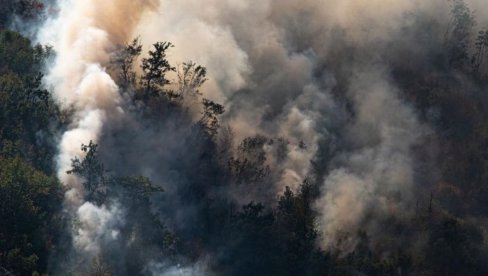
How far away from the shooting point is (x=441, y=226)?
82.6 metres

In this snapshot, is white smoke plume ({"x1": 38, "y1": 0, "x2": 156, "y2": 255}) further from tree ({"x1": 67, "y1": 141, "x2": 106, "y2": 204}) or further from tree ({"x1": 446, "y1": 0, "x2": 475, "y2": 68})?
tree ({"x1": 446, "y1": 0, "x2": 475, "y2": 68})

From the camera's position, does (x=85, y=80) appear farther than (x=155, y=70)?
No

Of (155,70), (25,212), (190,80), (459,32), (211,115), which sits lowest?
(25,212)

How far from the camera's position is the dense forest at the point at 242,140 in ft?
229

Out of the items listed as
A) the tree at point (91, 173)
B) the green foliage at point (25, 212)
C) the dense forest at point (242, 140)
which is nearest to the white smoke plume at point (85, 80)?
the dense forest at point (242, 140)

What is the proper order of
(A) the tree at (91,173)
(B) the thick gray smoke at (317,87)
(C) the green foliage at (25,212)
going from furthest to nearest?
(B) the thick gray smoke at (317,87) < (A) the tree at (91,173) < (C) the green foliage at (25,212)

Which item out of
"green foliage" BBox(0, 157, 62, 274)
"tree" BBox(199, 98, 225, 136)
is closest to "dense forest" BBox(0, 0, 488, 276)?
"green foliage" BBox(0, 157, 62, 274)

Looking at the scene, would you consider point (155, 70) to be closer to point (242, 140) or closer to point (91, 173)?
point (242, 140)

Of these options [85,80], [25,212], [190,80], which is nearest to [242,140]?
[190,80]

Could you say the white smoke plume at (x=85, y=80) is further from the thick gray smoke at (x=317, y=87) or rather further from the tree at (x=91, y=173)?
the thick gray smoke at (x=317, y=87)

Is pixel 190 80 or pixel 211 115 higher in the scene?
pixel 190 80

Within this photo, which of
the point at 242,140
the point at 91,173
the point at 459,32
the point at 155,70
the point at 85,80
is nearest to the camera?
the point at 91,173

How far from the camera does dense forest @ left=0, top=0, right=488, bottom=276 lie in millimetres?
69688

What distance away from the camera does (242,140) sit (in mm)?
89250
